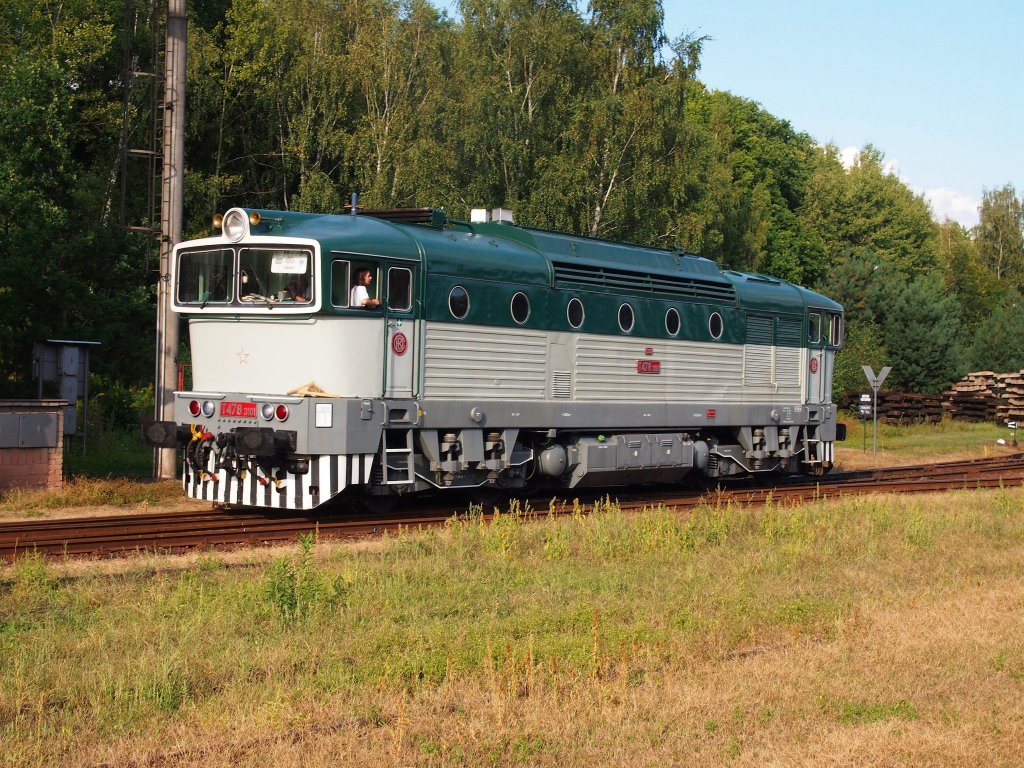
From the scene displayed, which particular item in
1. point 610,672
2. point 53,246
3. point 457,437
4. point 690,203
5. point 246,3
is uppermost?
point 246,3

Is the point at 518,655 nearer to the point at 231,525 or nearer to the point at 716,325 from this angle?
the point at 231,525

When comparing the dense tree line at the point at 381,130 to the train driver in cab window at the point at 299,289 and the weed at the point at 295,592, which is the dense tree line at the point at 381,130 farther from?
the weed at the point at 295,592

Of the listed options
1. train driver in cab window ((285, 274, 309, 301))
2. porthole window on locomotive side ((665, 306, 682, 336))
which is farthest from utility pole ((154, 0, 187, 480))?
porthole window on locomotive side ((665, 306, 682, 336))

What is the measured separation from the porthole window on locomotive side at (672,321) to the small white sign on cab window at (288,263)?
7576mm

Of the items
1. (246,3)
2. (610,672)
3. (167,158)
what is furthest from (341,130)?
(610,672)

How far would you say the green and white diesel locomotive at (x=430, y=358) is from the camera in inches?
578

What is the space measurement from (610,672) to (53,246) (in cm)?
2242

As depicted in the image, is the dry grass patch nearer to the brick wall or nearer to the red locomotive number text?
the brick wall

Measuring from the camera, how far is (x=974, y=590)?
11219 mm

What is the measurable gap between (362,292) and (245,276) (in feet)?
5.44

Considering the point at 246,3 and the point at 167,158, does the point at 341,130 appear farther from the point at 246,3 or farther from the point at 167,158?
the point at 167,158

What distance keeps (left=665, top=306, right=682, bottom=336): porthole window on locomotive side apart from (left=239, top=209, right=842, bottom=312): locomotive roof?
0.36 meters

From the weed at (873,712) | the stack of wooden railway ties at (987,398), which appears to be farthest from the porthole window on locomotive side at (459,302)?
the stack of wooden railway ties at (987,398)

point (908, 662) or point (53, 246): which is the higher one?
point (53, 246)
